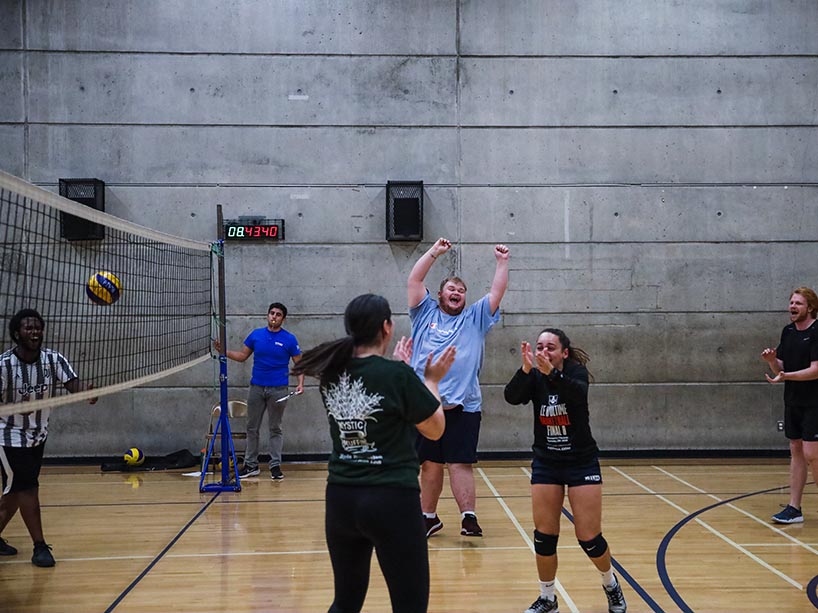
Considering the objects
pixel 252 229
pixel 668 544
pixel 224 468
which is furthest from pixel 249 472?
pixel 668 544

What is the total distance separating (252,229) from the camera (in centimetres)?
944

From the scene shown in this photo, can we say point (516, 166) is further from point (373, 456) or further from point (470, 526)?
point (373, 456)

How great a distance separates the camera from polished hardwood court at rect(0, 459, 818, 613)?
15.3 ft

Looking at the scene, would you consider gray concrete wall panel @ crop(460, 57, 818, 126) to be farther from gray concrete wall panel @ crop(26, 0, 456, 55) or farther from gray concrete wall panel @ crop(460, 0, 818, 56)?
gray concrete wall panel @ crop(26, 0, 456, 55)

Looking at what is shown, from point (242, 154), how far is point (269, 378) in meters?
2.74

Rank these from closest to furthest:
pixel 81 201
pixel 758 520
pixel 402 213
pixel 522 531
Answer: pixel 522 531, pixel 758 520, pixel 81 201, pixel 402 213

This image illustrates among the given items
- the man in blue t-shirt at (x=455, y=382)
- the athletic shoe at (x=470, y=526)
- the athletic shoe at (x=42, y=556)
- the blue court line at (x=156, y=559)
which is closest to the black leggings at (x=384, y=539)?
the blue court line at (x=156, y=559)

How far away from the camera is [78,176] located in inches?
370

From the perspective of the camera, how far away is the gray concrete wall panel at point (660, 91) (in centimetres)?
966

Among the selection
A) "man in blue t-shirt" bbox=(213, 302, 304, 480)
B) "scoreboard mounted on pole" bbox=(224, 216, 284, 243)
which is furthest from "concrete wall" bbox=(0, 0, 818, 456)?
"man in blue t-shirt" bbox=(213, 302, 304, 480)

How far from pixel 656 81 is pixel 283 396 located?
575 centimetres

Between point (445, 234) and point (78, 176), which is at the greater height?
point (78, 176)

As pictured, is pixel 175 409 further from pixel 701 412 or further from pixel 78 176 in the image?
pixel 701 412

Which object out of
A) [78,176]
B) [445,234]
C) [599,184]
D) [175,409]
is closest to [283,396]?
[175,409]
